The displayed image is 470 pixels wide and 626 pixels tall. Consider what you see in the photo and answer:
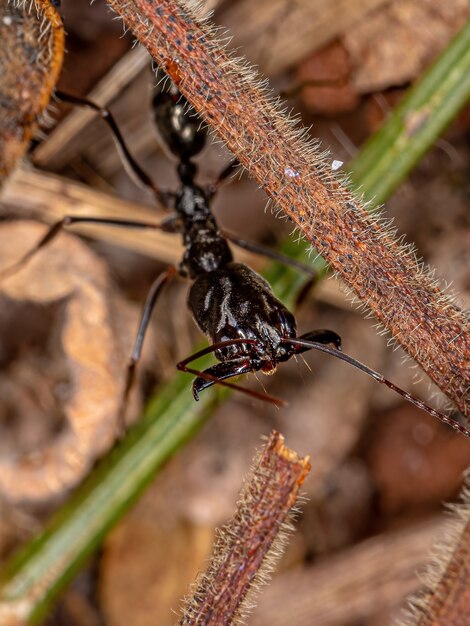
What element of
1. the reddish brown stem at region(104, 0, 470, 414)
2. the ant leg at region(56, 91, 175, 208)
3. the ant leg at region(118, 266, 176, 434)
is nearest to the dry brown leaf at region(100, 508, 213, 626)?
the ant leg at region(118, 266, 176, 434)

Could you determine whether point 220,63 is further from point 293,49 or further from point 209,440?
point 209,440

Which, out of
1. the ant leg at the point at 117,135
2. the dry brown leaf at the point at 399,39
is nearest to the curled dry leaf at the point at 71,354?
the ant leg at the point at 117,135

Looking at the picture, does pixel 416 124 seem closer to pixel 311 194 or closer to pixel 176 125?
pixel 311 194

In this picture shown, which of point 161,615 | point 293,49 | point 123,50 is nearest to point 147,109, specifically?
point 123,50

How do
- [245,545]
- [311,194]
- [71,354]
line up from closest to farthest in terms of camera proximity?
[245,545], [311,194], [71,354]

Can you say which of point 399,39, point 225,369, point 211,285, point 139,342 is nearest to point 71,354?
point 139,342

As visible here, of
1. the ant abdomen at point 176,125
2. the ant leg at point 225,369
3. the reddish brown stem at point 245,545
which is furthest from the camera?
the ant abdomen at point 176,125

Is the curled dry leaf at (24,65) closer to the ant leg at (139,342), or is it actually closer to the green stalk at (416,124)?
the ant leg at (139,342)
